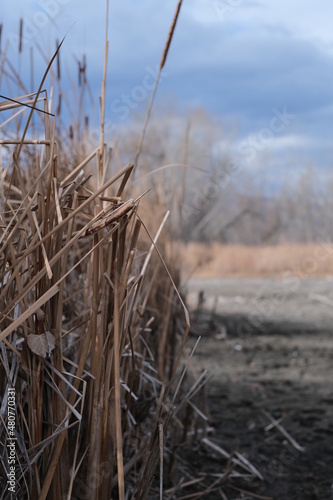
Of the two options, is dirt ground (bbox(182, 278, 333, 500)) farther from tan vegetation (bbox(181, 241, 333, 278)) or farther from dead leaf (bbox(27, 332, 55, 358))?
tan vegetation (bbox(181, 241, 333, 278))

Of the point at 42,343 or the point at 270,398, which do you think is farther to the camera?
the point at 270,398

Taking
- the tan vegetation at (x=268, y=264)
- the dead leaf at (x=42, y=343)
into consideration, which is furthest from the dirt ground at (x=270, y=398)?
the tan vegetation at (x=268, y=264)

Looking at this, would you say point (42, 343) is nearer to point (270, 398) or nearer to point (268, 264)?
point (270, 398)

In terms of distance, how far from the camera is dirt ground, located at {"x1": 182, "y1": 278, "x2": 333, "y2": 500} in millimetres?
1680

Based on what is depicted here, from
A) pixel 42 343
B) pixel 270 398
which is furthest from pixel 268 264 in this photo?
pixel 42 343

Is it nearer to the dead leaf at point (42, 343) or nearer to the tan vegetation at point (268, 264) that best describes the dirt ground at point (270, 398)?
the dead leaf at point (42, 343)

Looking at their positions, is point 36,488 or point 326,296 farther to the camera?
point 326,296

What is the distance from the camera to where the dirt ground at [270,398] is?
1.68 m

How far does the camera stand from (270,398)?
2.37 meters

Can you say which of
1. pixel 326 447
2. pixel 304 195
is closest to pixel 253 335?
pixel 326 447

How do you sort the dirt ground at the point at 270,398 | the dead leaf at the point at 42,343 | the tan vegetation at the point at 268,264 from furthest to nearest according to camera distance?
the tan vegetation at the point at 268,264 → the dirt ground at the point at 270,398 → the dead leaf at the point at 42,343

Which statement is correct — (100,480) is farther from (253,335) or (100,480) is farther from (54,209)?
(253,335)

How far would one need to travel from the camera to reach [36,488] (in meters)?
0.88

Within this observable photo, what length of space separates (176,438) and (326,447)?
503mm
